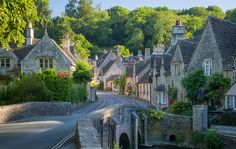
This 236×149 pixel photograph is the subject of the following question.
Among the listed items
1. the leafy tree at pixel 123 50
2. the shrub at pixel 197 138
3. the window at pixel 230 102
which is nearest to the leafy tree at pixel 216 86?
the window at pixel 230 102

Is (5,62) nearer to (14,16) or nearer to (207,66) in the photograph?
(207,66)

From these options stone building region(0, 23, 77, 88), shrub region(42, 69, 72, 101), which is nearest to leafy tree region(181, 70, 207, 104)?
shrub region(42, 69, 72, 101)

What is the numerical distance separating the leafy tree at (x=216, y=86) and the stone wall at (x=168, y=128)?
259 cm

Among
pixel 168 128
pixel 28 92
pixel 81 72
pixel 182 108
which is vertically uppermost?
pixel 81 72

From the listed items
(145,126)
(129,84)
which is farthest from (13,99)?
(129,84)

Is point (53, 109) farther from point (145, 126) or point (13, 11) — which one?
point (13, 11)

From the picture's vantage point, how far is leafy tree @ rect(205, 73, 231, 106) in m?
30.3

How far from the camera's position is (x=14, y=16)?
14.8 m

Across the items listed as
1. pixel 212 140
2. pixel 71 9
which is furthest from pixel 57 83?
pixel 71 9

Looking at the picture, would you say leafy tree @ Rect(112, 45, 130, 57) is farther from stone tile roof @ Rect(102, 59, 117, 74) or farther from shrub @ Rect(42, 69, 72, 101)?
shrub @ Rect(42, 69, 72, 101)

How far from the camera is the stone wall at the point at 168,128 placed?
1226 inches

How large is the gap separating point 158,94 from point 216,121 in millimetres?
18243

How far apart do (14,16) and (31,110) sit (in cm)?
1743

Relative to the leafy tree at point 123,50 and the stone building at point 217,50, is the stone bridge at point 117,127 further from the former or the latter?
the leafy tree at point 123,50
